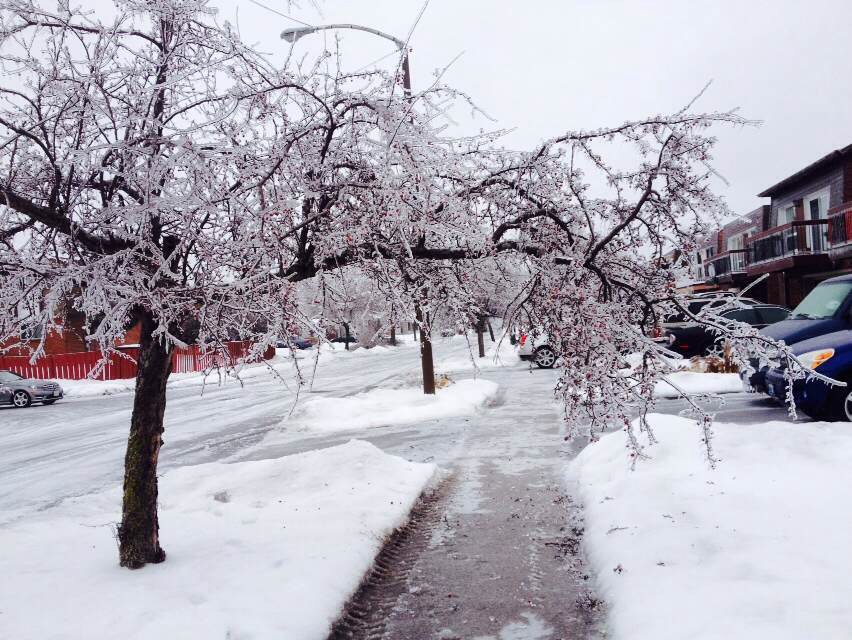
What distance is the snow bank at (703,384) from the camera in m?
12.7

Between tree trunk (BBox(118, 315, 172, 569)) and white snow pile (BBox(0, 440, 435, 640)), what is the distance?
0.14m

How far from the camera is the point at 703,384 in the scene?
13.3m

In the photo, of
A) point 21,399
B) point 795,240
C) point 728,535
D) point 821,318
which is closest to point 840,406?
point 821,318

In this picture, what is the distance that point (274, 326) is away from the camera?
3924mm

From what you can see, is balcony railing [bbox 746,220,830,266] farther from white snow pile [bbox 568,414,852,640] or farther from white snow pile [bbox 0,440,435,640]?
white snow pile [bbox 0,440,435,640]

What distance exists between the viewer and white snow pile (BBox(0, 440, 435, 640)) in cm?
379

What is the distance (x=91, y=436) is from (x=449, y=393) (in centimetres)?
777

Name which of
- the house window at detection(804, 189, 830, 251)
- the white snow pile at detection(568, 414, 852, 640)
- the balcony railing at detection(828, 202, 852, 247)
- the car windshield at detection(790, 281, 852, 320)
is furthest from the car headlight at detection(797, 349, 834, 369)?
the house window at detection(804, 189, 830, 251)

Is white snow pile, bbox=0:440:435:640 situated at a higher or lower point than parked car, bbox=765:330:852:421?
lower

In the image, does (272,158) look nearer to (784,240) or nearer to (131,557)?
(131,557)

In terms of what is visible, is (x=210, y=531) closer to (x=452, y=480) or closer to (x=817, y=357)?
(x=452, y=480)

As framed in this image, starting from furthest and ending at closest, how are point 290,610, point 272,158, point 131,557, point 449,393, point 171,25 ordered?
point 449,393 → point 131,557 → point 171,25 → point 290,610 → point 272,158

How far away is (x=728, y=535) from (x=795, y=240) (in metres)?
23.0

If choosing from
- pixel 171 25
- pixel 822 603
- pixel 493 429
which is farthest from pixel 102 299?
pixel 493 429
